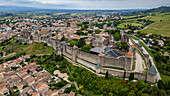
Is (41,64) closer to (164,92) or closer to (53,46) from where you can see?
(53,46)

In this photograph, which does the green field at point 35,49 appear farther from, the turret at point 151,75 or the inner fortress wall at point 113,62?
the turret at point 151,75

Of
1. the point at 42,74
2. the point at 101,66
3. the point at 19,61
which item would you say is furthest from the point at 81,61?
the point at 19,61

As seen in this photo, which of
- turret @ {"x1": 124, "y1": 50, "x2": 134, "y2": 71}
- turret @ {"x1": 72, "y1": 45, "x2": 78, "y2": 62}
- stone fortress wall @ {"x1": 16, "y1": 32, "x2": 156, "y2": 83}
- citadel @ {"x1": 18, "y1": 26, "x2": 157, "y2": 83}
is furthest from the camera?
turret @ {"x1": 72, "y1": 45, "x2": 78, "y2": 62}

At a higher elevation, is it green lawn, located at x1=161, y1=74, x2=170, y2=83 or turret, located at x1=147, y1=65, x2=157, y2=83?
turret, located at x1=147, y1=65, x2=157, y2=83

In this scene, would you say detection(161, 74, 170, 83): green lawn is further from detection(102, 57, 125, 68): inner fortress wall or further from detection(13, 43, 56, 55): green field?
detection(13, 43, 56, 55): green field

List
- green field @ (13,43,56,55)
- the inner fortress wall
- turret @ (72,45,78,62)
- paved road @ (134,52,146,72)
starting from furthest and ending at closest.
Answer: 1. green field @ (13,43,56,55)
2. turret @ (72,45,78,62)
3. the inner fortress wall
4. paved road @ (134,52,146,72)

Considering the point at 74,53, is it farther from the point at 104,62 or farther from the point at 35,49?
the point at 35,49

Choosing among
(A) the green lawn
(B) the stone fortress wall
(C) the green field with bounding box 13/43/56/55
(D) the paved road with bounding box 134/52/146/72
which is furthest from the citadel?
(C) the green field with bounding box 13/43/56/55

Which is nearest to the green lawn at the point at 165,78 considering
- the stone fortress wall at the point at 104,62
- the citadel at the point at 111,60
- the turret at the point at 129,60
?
the citadel at the point at 111,60
